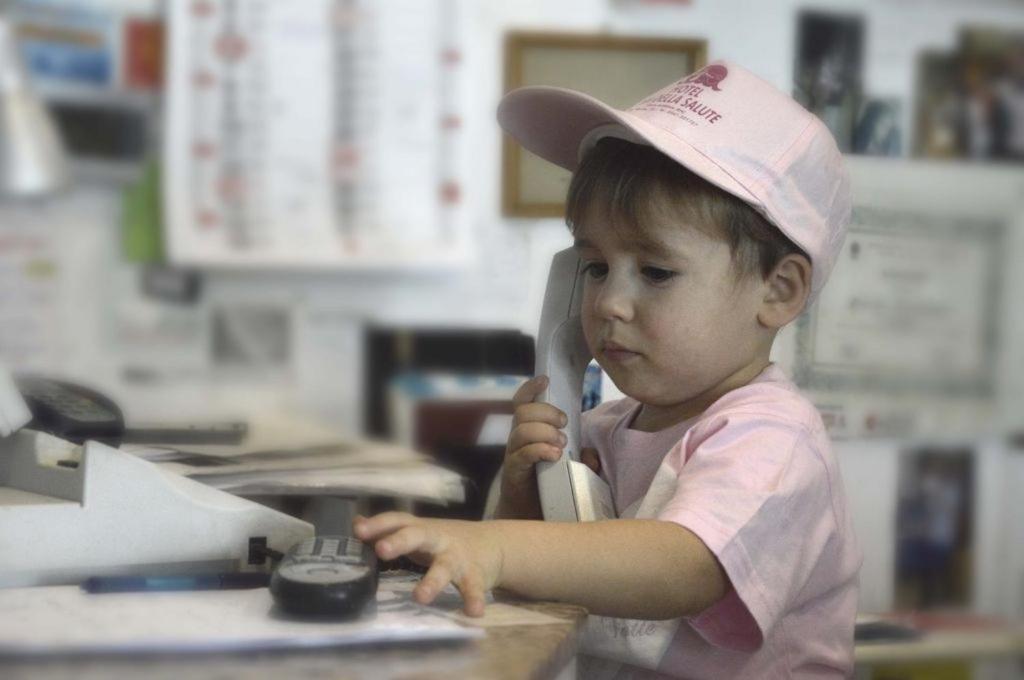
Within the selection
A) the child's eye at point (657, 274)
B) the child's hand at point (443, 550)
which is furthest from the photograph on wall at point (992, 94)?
the child's hand at point (443, 550)

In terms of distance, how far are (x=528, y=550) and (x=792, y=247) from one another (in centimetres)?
27

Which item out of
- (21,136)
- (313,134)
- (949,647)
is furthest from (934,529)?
(21,136)

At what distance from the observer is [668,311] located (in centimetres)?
68

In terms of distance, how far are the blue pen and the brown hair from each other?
0.95ft

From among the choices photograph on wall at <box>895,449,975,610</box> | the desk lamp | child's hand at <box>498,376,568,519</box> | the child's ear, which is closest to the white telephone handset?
child's hand at <box>498,376,568,519</box>

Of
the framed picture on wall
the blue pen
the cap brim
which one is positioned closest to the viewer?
the blue pen

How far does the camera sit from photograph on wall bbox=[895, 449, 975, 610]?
105cm

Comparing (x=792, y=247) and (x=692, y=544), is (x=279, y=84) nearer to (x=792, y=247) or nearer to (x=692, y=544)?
(x=792, y=247)

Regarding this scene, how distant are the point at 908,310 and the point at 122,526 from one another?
2.35 feet

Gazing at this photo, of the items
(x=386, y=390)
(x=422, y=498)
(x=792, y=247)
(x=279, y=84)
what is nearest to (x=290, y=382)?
(x=386, y=390)

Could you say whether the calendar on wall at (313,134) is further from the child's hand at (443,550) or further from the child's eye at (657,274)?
the child's hand at (443,550)

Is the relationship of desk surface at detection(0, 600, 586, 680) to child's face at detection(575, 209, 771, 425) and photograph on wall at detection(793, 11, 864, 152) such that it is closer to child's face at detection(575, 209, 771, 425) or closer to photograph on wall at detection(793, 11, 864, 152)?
child's face at detection(575, 209, 771, 425)

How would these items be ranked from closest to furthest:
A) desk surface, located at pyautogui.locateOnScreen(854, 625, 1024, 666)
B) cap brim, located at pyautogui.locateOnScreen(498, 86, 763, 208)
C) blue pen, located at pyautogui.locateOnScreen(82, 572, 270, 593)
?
Answer: 1. blue pen, located at pyautogui.locateOnScreen(82, 572, 270, 593)
2. cap brim, located at pyautogui.locateOnScreen(498, 86, 763, 208)
3. desk surface, located at pyautogui.locateOnScreen(854, 625, 1024, 666)

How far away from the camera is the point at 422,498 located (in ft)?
2.36
